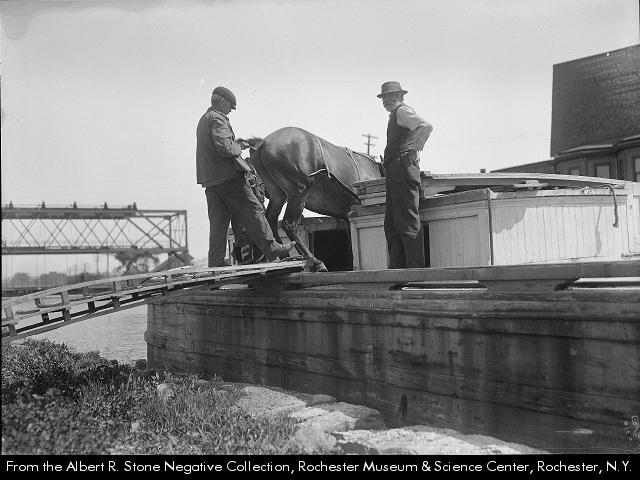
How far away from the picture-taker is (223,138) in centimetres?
753

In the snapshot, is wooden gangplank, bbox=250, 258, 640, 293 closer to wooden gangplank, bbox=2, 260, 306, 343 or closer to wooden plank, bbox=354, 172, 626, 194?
wooden gangplank, bbox=2, 260, 306, 343

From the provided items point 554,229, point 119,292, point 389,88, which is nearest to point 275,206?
point 389,88

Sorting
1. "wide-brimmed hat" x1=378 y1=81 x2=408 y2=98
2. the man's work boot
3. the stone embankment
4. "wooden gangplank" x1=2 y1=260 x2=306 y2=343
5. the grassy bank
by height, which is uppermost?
"wide-brimmed hat" x1=378 y1=81 x2=408 y2=98

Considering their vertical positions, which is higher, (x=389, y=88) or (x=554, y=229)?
(x=389, y=88)

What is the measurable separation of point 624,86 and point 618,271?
79.9 ft

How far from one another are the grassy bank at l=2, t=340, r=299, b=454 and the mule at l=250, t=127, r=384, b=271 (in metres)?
3.46

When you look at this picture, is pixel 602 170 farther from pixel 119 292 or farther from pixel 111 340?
pixel 119 292

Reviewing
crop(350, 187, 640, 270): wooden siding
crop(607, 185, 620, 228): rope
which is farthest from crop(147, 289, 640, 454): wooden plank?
crop(607, 185, 620, 228): rope

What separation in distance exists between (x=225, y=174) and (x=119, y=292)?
213 cm

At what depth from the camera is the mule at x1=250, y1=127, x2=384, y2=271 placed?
923cm
